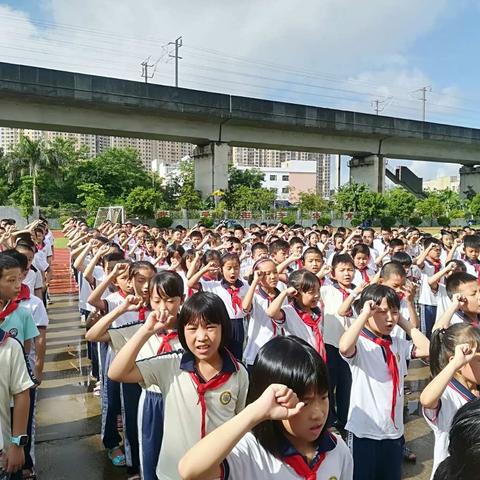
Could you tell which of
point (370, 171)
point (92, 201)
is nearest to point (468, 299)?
point (92, 201)

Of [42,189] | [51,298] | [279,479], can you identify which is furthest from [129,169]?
[279,479]

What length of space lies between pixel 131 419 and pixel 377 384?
1.58m

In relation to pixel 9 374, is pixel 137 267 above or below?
above

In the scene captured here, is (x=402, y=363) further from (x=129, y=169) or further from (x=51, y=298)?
(x=129, y=169)

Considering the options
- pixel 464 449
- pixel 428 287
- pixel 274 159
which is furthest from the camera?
pixel 274 159

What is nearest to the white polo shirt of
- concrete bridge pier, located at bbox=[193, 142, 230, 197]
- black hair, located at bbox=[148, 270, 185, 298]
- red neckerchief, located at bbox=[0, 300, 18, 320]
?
red neckerchief, located at bbox=[0, 300, 18, 320]

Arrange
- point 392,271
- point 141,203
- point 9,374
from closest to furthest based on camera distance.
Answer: point 9,374, point 392,271, point 141,203

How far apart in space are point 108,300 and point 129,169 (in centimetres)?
3654

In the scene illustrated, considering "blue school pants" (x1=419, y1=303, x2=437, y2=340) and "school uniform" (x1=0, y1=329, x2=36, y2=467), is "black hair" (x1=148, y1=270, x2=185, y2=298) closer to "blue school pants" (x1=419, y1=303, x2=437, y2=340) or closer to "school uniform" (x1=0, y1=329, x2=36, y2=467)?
"school uniform" (x1=0, y1=329, x2=36, y2=467)

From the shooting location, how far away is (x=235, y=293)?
4.48 metres

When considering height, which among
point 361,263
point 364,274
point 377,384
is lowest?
point 377,384

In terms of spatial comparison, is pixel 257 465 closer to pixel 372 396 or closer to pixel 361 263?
pixel 372 396

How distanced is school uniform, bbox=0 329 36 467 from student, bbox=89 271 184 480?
41cm

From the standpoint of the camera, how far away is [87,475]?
3.29 m
